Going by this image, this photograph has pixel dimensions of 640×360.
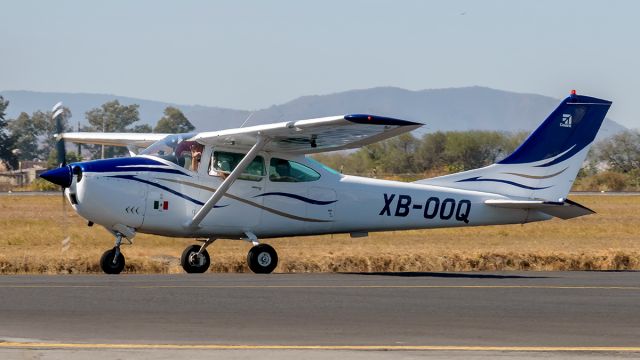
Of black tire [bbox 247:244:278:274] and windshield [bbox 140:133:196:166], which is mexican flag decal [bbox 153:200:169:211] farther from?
black tire [bbox 247:244:278:274]

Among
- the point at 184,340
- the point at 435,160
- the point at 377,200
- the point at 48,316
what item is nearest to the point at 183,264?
the point at 377,200

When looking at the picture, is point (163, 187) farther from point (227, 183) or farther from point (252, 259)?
point (252, 259)

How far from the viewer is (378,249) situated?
24203mm

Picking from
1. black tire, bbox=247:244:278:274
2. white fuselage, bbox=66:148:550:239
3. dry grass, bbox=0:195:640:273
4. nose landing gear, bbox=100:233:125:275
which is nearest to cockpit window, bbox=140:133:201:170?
white fuselage, bbox=66:148:550:239

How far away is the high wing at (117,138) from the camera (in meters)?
20.7

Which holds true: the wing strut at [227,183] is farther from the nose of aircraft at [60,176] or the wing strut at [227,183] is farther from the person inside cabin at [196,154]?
the nose of aircraft at [60,176]

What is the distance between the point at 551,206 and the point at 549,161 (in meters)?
1.10

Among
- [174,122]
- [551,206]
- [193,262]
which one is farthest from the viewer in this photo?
[174,122]

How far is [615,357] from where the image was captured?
9344 mm

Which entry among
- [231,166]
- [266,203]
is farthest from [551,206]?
[231,166]

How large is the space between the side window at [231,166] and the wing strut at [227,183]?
0.35 metres

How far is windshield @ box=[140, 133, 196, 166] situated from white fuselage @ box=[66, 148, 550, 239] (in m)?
0.14

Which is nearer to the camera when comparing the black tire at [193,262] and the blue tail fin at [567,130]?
the black tire at [193,262]

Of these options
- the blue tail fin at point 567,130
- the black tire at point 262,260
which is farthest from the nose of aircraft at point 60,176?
the blue tail fin at point 567,130
